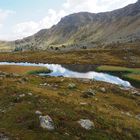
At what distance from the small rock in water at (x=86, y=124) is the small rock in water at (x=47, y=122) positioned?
2.24 m

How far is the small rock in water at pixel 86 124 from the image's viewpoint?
25300 millimetres

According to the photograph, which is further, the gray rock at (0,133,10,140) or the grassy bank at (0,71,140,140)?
the grassy bank at (0,71,140,140)

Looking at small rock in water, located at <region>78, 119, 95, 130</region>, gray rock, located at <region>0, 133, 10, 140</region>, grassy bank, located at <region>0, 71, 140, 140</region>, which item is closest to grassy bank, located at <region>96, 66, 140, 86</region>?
grassy bank, located at <region>0, 71, 140, 140</region>

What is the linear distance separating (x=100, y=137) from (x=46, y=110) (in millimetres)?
5260

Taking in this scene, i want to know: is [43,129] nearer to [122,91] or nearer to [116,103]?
[116,103]

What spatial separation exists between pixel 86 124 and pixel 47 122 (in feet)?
9.56

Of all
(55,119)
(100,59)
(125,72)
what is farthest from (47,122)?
(100,59)

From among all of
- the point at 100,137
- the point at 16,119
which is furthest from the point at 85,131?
the point at 16,119

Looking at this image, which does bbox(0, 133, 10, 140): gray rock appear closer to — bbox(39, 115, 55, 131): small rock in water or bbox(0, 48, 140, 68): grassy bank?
bbox(39, 115, 55, 131): small rock in water

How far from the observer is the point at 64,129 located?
2450cm

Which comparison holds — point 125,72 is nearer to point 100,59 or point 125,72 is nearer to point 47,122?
point 100,59

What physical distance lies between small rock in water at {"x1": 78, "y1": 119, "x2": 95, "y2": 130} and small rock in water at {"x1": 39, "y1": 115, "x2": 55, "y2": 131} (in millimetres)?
2242

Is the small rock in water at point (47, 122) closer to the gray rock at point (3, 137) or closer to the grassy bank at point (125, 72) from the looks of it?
the gray rock at point (3, 137)

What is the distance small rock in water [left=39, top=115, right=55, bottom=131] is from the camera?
24375 mm
